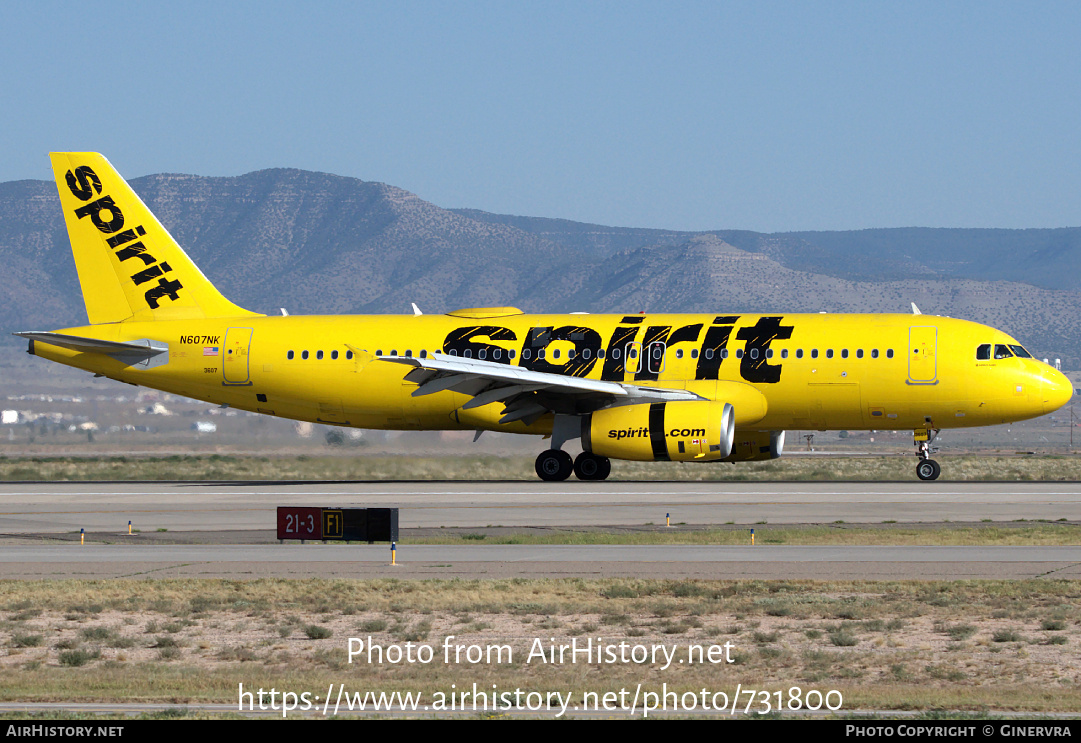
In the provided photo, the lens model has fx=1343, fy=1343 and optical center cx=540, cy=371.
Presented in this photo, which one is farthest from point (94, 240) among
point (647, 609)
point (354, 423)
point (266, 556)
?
point (647, 609)

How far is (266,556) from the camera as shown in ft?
75.8

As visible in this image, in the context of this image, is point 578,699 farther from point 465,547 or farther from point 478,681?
point 465,547

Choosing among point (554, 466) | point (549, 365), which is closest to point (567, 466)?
point (554, 466)

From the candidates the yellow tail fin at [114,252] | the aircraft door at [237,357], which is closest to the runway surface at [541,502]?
the aircraft door at [237,357]

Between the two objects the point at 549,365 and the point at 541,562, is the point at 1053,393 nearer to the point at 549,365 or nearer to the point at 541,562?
the point at 549,365

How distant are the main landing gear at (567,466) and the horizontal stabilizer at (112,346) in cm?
1303

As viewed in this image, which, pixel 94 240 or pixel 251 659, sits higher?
pixel 94 240

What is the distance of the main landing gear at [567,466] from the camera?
41.6 meters

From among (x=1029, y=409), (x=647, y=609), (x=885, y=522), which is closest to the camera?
(x=647, y=609)

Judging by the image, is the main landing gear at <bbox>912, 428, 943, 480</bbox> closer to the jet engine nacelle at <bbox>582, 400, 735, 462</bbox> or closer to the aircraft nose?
the aircraft nose

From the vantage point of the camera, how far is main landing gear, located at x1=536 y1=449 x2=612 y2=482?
4159cm

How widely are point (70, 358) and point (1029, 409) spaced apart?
3020 cm

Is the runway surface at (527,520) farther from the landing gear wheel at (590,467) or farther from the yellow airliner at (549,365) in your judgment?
the yellow airliner at (549,365)

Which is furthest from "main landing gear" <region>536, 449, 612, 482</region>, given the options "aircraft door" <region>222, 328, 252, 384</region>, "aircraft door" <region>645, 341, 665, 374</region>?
"aircraft door" <region>222, 328, 252, 384</region>
